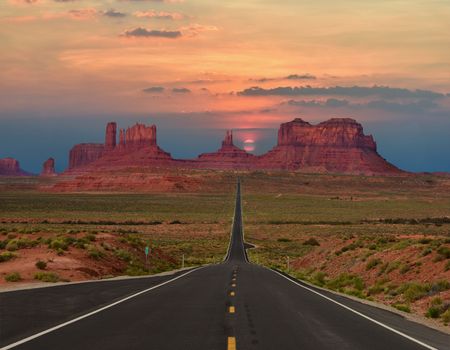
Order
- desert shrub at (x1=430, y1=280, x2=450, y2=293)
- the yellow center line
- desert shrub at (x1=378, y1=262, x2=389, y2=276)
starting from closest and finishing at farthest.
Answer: the yellow center line < desert shrub at (x1=430, y1=280, x2=450, y2=293) < desert shrub at (x1=378, y1=262, x2=389, y2=276)

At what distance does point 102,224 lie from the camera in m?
98.6

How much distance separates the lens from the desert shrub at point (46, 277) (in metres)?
27.5

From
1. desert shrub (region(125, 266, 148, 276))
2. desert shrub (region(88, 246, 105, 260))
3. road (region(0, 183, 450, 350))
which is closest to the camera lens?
road (region(0, 183, 450, 350))

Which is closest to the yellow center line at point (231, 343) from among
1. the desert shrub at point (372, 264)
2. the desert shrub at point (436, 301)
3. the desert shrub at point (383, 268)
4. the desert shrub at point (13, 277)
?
the desert shrub at point (436, 301)

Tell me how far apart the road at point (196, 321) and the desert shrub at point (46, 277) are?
416 cm

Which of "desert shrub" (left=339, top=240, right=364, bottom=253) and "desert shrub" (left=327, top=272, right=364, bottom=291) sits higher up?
"desert shrub" (left=339, top=240, right=364, bottom=253)

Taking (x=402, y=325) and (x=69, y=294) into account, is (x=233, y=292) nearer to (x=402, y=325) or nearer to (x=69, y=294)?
(x=69, y=294)

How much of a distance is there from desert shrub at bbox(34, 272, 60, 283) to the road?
4163 mm

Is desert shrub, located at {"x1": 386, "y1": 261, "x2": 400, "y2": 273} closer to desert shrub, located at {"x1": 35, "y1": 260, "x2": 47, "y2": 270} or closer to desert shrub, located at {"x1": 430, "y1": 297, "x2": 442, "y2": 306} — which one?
desert shrub, located at {"x1": 430, "y1": 297, "x2": 442, "y2": 306}

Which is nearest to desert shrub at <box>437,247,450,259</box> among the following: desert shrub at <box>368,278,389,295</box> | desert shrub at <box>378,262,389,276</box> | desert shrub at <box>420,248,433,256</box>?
desert shrub at <box>420,248,433,256</box>

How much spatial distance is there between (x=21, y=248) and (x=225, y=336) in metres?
27.0

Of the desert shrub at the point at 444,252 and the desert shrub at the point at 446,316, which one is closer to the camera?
the desert shrub at the point at 446,316

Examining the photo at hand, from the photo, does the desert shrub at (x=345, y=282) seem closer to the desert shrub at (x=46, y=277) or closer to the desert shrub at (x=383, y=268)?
the desert shrub at (x=383, y=268)

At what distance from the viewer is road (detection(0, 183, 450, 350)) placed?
39.5ft
